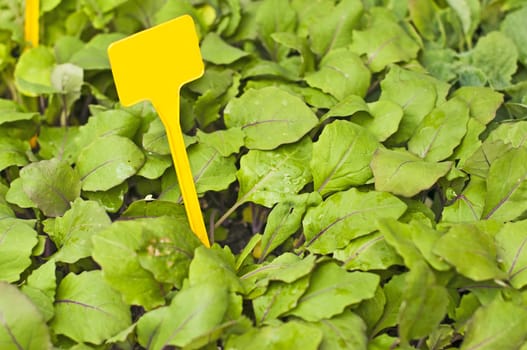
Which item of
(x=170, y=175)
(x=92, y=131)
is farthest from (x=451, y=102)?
(x=92, y=131)

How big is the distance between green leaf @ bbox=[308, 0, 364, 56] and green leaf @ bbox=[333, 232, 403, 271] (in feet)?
1.48

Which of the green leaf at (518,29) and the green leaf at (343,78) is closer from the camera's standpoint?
the green leaf at (343,78)

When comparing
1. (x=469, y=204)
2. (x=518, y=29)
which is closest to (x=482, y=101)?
(x=469, y=204)

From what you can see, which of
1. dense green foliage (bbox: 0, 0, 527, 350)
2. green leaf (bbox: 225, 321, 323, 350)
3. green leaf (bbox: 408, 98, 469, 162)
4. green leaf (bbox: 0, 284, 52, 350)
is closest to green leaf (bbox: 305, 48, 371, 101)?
dense green foliage (bbox: 0, 0, 527, 350)

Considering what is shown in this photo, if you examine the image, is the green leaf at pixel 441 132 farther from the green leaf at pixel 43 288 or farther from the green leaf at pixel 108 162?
the green leaf at pixel 43 288

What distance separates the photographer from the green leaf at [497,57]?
1174 mm

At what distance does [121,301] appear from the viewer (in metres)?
0.77

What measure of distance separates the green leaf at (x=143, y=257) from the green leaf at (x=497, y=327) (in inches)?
13.4

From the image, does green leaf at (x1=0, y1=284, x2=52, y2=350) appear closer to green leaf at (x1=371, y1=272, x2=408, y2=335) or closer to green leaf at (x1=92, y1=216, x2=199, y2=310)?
green leaf at (x1=92, y1=216, x2=199, y2=310)

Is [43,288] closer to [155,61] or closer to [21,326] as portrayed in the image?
[21,326]

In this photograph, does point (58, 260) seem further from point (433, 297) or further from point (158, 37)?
point (433, 297)

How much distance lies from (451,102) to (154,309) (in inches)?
21.0

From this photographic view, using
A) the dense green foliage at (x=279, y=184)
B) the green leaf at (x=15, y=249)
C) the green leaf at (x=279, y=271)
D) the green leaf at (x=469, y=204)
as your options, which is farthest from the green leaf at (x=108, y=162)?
the green leaf at (x=469, y=204)

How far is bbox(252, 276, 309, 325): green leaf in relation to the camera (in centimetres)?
76
